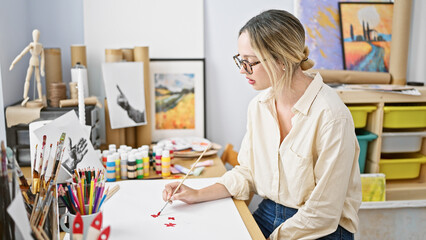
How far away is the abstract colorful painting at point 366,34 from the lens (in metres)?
2.18

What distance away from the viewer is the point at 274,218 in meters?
1.41

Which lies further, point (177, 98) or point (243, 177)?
point (177, 98)

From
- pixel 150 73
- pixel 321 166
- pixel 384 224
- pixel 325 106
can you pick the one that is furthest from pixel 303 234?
pixel 150 73

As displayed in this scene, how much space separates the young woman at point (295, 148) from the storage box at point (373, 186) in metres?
0.68

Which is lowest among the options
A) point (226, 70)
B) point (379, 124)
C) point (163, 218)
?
point (163, 218)

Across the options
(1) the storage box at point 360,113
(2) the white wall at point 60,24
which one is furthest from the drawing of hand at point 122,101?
(1) the storage box at point 360,113

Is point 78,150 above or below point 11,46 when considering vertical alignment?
below

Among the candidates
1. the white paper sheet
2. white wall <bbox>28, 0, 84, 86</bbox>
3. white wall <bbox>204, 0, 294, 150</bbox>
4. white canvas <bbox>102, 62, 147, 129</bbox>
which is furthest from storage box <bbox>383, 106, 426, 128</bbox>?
white wall <bbox>28, 0, 84, 86</bbox>

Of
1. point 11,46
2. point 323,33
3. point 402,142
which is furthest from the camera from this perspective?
point 323,33

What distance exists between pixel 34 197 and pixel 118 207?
15.9 inches

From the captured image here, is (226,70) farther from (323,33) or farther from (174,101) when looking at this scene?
(323,33)

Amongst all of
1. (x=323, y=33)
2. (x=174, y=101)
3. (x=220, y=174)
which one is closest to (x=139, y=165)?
(x=220, y=174)

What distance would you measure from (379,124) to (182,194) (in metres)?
1.16

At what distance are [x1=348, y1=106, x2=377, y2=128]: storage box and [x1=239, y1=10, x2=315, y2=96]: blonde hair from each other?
79 cm
